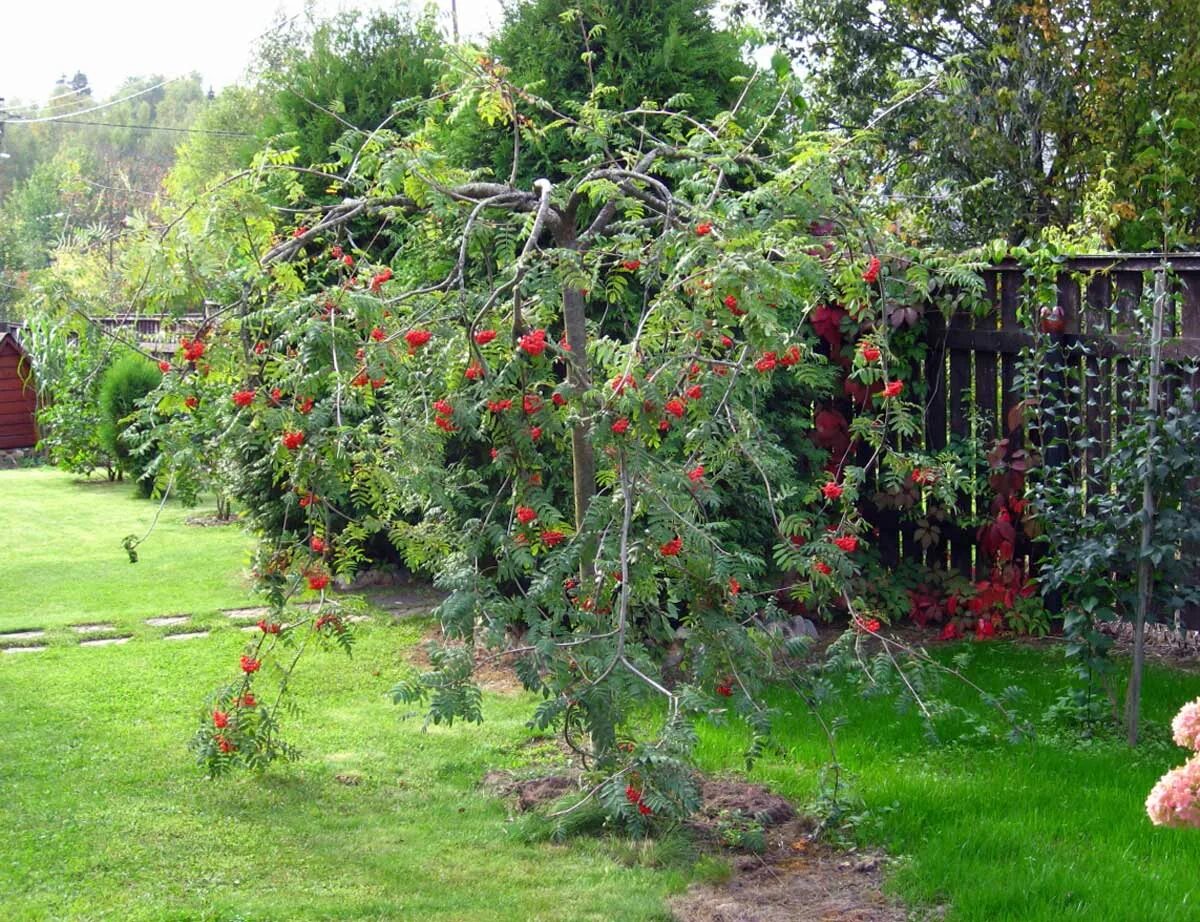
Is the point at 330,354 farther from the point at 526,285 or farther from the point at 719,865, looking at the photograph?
the point at 719,865

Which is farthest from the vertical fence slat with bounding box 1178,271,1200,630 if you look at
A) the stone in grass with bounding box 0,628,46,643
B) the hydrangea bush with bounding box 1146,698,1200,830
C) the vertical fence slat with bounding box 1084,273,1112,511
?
the stone in grass with bounding box 0,628,46,643

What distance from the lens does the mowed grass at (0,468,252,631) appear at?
7.34m

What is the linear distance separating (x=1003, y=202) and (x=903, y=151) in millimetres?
2300

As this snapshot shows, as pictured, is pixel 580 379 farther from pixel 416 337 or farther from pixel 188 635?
pixel 188 635

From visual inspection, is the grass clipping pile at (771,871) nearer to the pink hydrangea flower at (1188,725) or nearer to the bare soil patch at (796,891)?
the bare soil patch at (796,891)

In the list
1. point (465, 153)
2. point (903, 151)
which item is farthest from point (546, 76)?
point (903, 151)

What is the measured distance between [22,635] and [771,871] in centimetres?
476

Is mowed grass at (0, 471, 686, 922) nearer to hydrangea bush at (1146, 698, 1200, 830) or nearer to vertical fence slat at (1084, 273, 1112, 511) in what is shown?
hydrangea bush at (1146, 698, 1200, 830)

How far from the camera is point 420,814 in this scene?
4.04 metres

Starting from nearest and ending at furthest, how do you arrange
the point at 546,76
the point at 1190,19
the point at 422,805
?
the point at 422,805, the point at 546,76, the point at 1190,19

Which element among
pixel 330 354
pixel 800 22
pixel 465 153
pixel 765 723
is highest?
pixel 800 22

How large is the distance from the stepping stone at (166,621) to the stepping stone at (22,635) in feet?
1.79

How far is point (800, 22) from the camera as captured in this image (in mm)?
15508

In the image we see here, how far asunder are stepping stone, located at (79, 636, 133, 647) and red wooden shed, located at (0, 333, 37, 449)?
10.9m
